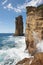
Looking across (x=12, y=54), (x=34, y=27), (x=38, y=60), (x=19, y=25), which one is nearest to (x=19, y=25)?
(x=19, y=25)

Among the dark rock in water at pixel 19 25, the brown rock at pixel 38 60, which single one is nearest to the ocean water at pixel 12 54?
the brown rock at pixel 38 60

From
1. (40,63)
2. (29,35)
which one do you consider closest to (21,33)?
(29,35)

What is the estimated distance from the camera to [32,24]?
21.4m

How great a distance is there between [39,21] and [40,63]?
39.6 ft

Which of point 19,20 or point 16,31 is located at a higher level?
point 19,20

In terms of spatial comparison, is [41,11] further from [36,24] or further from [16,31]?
[16,31]

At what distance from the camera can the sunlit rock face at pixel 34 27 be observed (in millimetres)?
19438

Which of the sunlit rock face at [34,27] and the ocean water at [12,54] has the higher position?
the sunlit rock face at [34,27]

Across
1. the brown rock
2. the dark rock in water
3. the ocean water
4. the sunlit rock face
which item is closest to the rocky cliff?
the sunlit rock face

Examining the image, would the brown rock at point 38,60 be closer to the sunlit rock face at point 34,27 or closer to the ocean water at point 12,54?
the ocean water at point 12,54

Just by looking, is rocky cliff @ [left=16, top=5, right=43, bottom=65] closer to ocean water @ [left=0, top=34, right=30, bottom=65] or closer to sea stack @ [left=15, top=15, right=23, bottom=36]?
ocean water @ [left=0, top=34, right=30, bottom=65]

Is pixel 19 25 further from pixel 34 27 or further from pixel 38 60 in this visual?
pixel 38 60

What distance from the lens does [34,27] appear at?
20594 millimetres

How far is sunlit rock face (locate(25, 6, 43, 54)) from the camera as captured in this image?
1944 cm
